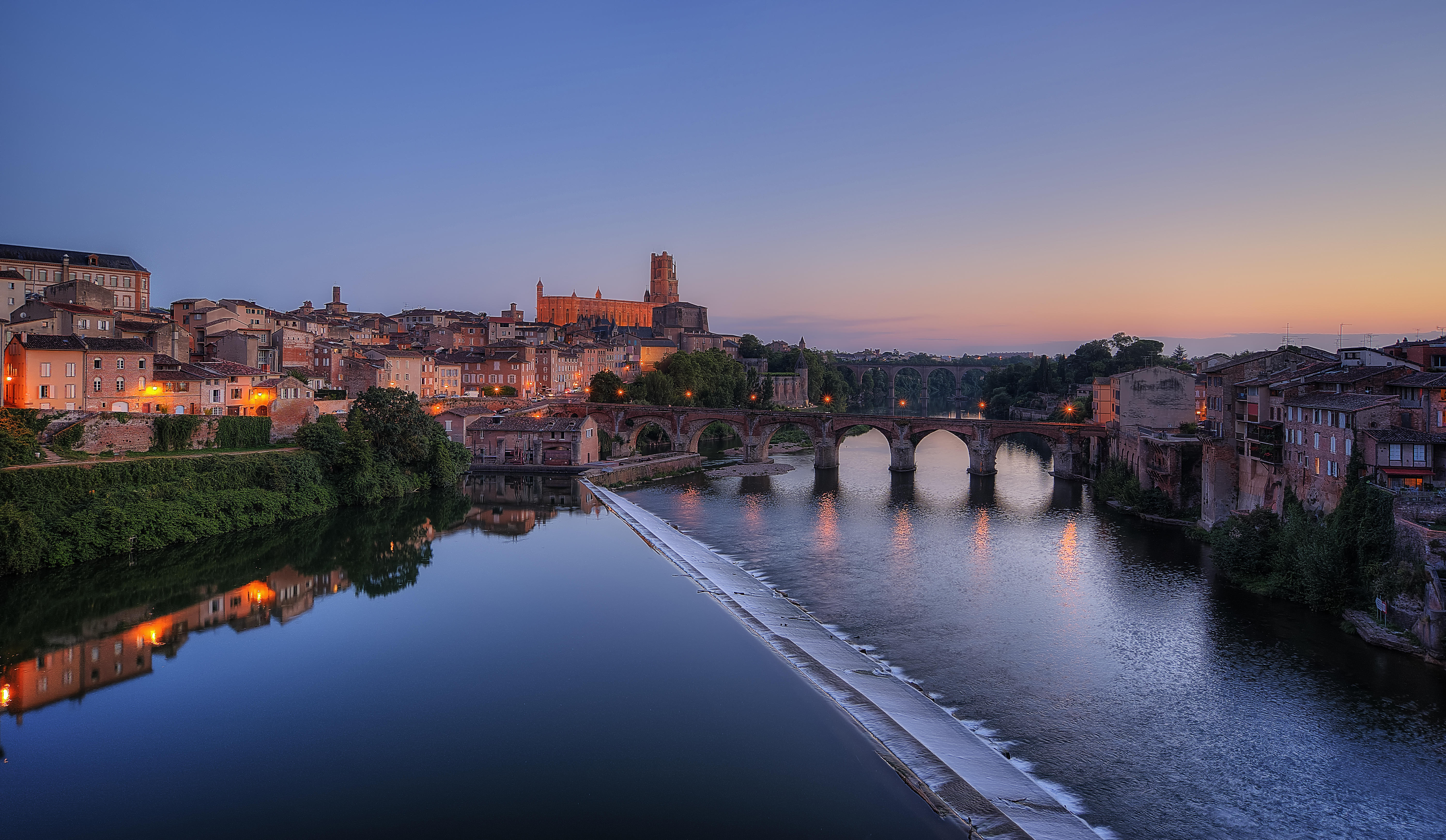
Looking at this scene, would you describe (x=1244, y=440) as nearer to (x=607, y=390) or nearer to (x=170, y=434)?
(x=170, y=434)

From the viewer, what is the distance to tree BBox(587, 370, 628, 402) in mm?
53125

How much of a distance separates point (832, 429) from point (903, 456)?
3582mm

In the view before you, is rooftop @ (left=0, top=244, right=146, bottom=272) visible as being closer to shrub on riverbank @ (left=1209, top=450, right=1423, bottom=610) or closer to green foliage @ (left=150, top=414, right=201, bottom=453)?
green foliage @ (left=150, top=414, right=201, bottom=453)

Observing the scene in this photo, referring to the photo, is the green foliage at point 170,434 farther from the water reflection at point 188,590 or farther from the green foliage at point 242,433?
the water reflection at point 188,590

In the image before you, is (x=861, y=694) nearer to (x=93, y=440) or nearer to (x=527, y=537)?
(x=527, y=537)

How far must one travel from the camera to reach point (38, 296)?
125 ft

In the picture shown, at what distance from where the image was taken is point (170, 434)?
92.0 ft

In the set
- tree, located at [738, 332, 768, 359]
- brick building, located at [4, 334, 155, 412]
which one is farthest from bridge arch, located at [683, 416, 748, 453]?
tree, located at [738, 332, 768, 359]

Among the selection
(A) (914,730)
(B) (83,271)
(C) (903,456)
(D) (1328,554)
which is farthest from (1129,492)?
(B) (83,271)

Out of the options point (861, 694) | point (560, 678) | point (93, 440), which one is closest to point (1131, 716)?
point (861, 694)

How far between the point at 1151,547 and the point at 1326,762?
13.4m

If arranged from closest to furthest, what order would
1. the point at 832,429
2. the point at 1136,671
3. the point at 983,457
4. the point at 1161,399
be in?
the point at 1136,671, the point at 1161,399, the point at 983,457, the point at 832,429

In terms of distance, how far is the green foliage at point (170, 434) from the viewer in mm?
27906

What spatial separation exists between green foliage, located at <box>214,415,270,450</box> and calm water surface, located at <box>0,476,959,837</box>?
8.99m
